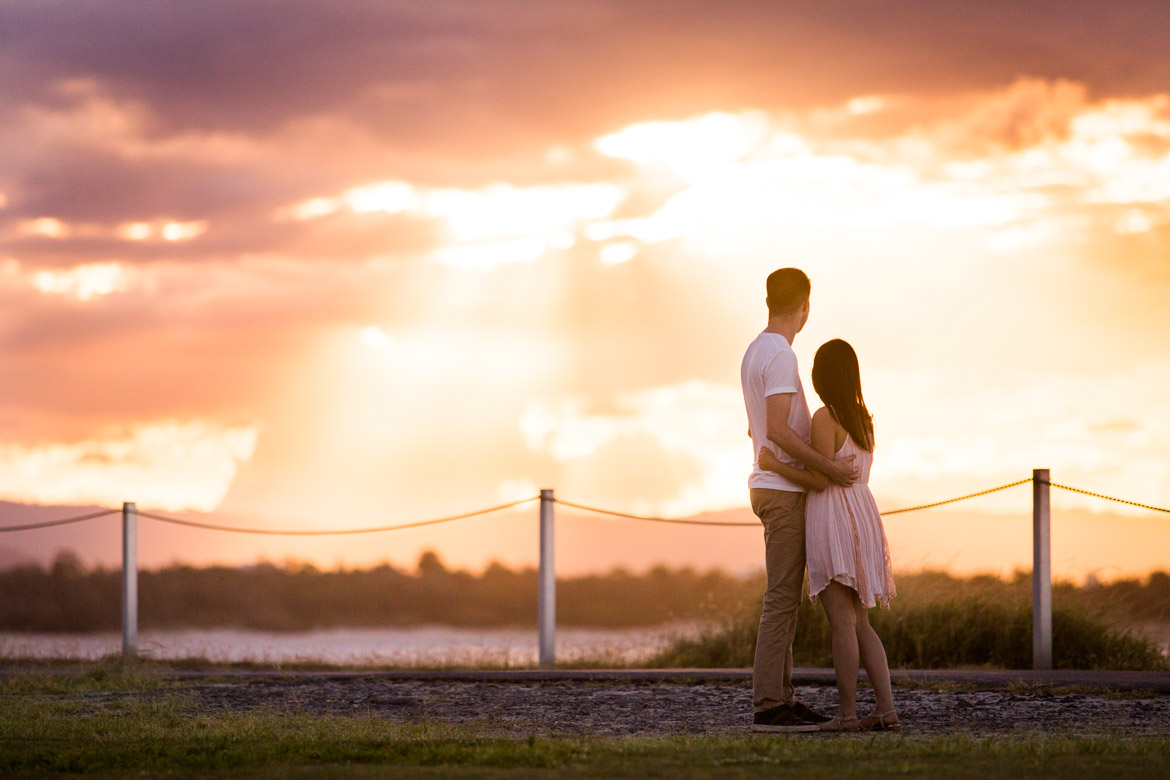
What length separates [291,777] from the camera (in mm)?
4352

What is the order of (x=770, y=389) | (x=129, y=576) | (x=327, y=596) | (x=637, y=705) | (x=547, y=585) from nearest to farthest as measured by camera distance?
(x=770, y=389)
(x=637, y=705)
(x=547, y=585)
(x=129, y=576)
(x=327, y=596)

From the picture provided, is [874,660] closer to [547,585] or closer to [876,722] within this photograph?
[876,722]

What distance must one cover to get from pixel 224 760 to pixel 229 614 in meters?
28.3

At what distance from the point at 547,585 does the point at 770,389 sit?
5.02 meters

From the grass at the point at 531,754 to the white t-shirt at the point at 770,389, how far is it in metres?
1.12

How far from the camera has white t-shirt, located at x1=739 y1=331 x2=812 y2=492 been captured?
549cm

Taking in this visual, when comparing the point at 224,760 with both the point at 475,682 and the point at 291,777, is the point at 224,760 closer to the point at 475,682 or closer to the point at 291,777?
the point at 291,777

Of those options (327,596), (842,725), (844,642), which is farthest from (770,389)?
(327,596)

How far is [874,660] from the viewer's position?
5.53m

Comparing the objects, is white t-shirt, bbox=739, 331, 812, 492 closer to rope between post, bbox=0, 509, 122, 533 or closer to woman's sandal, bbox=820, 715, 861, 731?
woman's sandal, bbox=820, 715, 861, 731

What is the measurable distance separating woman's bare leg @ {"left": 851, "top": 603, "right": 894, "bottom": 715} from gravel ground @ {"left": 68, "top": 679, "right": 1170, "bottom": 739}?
0.18m

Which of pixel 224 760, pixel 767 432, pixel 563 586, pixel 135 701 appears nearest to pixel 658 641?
pixel 135 701

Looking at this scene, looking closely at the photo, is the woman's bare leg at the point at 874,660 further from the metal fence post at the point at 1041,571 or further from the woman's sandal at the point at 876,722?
the metal fence post at the point at 1041,571

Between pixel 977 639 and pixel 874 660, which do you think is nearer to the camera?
pixel 874 660
